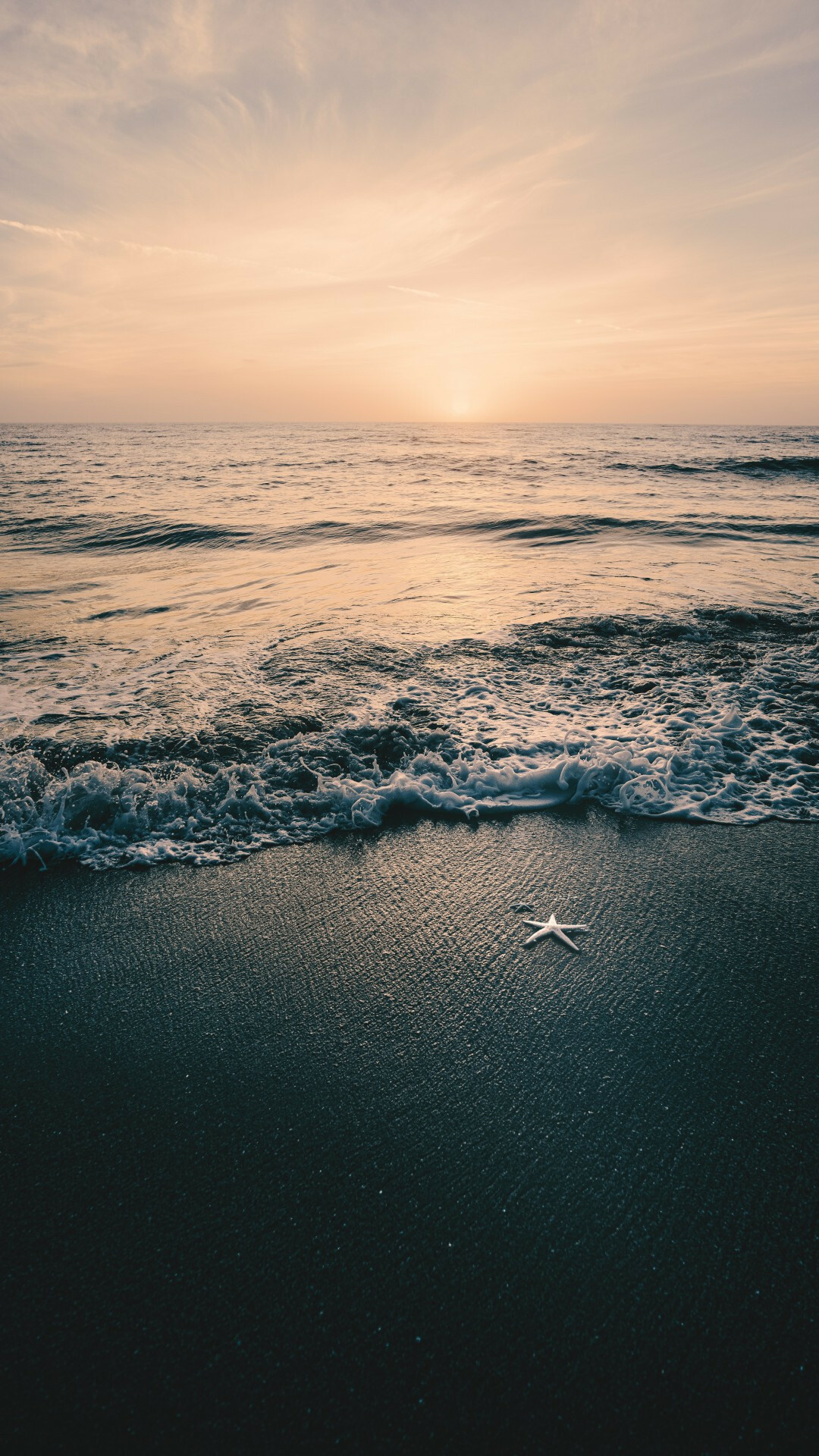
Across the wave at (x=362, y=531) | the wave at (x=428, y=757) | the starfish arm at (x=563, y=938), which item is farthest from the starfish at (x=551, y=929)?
the wave at (x=362, y=531)

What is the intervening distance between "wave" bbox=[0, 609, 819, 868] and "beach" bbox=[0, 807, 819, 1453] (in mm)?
660

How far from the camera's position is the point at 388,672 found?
6.73 metres

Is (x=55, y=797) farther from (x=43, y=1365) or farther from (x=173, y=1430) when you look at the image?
(x=173, y=1430)

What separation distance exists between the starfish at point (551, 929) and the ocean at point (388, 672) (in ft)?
3.67

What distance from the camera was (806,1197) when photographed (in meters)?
2.02

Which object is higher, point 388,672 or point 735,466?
point 735,466

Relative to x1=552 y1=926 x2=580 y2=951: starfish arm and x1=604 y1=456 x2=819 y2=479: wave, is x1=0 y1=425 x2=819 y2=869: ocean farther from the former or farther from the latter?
x1=604 y1=456 x2=819 y2=479: wave

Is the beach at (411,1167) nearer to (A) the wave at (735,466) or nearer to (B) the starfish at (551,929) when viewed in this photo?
(B) the starfish at (551,929)

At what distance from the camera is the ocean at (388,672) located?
4.34 m

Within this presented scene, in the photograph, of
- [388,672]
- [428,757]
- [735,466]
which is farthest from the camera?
[735,466]

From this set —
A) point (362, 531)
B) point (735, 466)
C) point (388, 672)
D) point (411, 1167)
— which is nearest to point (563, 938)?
point (411, 1167)

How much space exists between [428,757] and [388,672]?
6.99 ft

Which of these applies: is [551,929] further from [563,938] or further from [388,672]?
[388,672]

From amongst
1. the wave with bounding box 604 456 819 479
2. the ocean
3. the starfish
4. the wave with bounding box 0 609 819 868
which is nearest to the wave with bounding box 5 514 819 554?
the ocean
